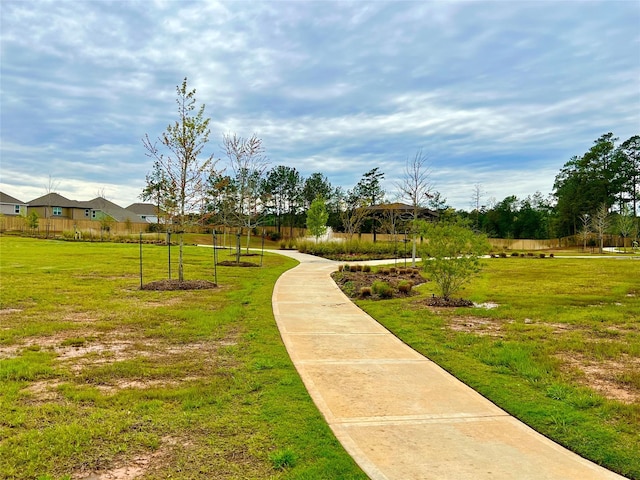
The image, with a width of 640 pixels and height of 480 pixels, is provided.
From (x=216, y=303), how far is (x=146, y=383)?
201 inches

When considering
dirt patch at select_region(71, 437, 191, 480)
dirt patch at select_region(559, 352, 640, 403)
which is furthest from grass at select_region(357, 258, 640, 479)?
dirt patch at select_region(71, 437, 191, 480)

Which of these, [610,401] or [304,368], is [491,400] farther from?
[304,368]

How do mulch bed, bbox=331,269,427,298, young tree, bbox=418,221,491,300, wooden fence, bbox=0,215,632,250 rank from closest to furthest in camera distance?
young tree, bbox=418,221,491,300
mulch bed, bbox=331,269,427,298
wooden fence, bbox=0,215,632,250

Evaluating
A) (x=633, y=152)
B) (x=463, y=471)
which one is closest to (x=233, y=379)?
(x=463, y=471)

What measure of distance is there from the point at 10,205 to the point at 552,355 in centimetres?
6837

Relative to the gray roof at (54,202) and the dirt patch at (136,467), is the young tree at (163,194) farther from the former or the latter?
the gray roof at (54,202)

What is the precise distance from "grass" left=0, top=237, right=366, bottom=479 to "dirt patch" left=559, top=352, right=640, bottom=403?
3.11m

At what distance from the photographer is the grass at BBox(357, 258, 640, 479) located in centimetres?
368

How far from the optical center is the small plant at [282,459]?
9.57 ft

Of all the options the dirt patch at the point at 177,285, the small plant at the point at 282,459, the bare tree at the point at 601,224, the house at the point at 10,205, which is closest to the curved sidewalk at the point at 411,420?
the small plant at the point at 282,459

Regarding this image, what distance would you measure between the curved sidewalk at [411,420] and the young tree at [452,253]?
360 centimetres

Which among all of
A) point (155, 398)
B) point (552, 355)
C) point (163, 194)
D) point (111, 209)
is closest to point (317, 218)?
point (163, 194)

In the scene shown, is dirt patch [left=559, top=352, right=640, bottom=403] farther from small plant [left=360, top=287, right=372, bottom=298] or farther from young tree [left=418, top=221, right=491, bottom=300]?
small plant [left=360, top=287, right=372, bottom=298]

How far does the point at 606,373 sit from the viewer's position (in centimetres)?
515
